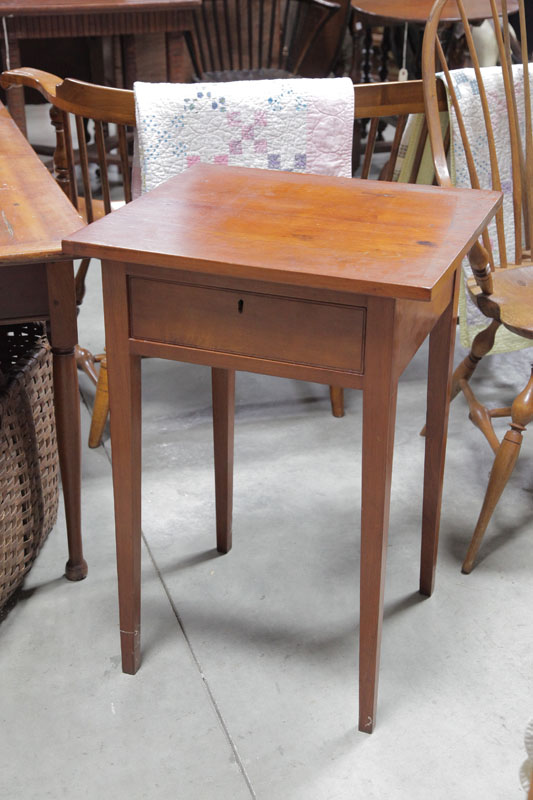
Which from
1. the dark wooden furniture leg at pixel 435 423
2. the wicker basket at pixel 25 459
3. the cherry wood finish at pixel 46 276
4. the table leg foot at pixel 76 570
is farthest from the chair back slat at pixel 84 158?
the dark wooden furniture leg at pixel 435 423

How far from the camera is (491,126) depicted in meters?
1.94

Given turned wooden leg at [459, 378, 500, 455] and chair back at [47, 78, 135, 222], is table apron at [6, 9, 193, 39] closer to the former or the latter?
chair back at [47, 78, 135, 222]

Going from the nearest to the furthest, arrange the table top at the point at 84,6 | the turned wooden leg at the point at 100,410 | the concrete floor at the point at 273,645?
the concrete floor at the point at 273,645 → the turned wooden leg at the point at 100,410 → the table top at the point at 84,6

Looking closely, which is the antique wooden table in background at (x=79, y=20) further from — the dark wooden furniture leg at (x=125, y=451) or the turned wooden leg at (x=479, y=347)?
the dark wooden furniture leg at (x=125, y=451)

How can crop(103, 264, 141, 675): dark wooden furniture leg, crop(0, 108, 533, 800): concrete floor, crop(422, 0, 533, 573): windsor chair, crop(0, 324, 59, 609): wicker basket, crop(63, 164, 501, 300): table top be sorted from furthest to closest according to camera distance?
crop(422, 0, 533, 573): windsor chair → crop(0, 324, 59, 609): wicker basket → crop(0, 108, 533, 800): concrete floor → crop(103, 264, 141, 675): dark wooden furniture leg → crop(63, 164, 501, 300): table top

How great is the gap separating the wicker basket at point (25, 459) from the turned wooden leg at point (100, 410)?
1.01 ft

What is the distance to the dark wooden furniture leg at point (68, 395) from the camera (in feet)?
4.89

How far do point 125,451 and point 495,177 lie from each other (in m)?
1.00

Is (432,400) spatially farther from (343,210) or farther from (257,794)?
(257,794)

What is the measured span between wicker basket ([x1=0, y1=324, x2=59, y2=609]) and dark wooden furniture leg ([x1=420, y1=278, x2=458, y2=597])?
0.73 meters

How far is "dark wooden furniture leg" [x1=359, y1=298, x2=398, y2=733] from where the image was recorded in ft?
3.86

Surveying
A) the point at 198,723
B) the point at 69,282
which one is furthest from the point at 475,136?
the point at 198,723

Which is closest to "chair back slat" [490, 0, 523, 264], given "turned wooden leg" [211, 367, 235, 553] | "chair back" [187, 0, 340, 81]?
"turned wooden leg" [211, 367, 235, 553]

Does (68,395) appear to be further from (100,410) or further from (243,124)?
(243,124)
